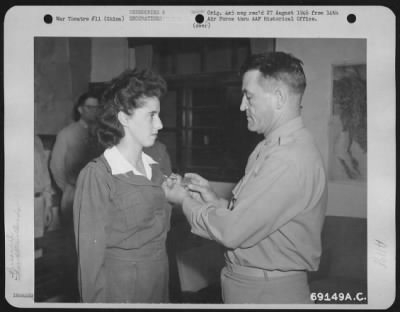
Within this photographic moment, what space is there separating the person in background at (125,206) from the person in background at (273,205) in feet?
0.39

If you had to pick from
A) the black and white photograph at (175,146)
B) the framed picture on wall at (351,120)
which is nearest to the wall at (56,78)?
the black and white photograph at (175,146)

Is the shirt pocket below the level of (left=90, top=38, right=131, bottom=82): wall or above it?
below

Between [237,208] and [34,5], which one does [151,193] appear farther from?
[34,5]

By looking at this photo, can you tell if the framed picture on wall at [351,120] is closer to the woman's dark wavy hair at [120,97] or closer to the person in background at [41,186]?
the woman's dark wavy hair at [120,97]

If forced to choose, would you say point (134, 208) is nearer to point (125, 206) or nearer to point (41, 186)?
point (125, 206)

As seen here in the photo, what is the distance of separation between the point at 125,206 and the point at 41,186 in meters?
0.26

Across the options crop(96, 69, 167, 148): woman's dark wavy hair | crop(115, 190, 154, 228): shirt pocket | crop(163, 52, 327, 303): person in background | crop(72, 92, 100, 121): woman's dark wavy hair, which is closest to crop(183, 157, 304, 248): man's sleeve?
crop(163, 52, 327, 303): person in background

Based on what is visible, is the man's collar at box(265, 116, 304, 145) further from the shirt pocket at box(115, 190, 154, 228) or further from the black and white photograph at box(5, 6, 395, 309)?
the shirt pocket at box(115, 190, 154, 228)

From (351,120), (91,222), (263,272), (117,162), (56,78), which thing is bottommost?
(263,272)

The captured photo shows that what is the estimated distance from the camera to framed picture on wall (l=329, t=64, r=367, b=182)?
1032mm

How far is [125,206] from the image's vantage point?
3.19 ft

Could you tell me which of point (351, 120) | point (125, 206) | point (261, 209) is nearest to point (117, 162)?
point (125, 206)

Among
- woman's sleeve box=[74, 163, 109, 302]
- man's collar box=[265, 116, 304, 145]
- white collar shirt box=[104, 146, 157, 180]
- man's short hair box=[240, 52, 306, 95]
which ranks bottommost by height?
woman's sleeve box=[74, 163, 109, 302]

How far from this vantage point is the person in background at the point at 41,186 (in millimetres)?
1042
